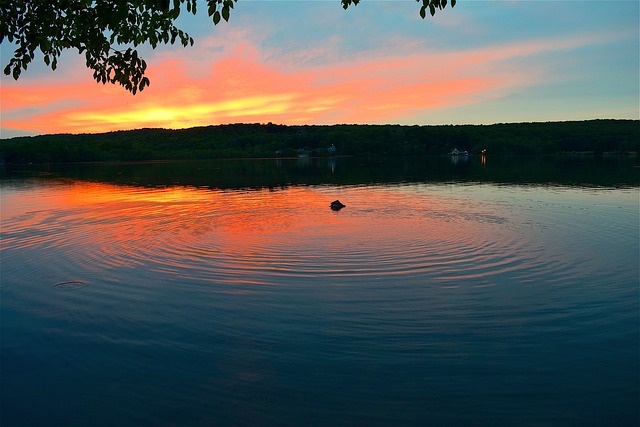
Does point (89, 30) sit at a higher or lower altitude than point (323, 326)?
higher

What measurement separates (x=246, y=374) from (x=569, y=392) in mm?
5192

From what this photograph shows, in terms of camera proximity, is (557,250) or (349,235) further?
(349,235)

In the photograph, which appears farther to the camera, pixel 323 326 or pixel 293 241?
pixel 293 241

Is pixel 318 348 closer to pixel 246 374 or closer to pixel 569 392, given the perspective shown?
pixel 246 374

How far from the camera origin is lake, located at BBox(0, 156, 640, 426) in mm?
7559

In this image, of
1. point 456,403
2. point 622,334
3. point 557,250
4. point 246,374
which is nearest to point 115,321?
point 246,374

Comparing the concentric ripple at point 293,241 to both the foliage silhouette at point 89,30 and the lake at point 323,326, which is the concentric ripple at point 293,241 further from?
the foliage silhouette at point 89,30

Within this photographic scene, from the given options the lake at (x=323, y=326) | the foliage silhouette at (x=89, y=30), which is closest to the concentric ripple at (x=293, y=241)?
the lake at (x=323, y=326)

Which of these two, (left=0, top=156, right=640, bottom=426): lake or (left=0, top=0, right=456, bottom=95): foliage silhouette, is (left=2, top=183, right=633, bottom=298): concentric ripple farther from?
(left=0, top=0, right=456, bottom=95): foliage silhouette

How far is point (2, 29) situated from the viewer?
361 inches

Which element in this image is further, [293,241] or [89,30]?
[293,241]

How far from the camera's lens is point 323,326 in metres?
10.8

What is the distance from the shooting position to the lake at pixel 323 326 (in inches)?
298

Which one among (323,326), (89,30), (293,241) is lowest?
(323,326)
